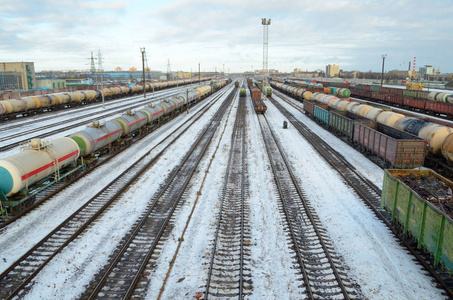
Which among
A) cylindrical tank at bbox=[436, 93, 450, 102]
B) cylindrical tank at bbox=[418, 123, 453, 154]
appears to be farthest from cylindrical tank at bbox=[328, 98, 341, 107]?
cylindrical tank at bbox=[436, 93, 450, 102]

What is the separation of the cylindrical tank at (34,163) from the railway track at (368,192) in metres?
16.4

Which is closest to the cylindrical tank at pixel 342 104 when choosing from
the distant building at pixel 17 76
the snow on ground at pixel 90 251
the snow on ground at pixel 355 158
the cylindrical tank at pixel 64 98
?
the snow on ground at pixel 355 158

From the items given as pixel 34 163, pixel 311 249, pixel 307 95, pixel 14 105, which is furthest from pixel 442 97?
pixel 14 105

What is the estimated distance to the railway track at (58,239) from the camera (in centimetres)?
952

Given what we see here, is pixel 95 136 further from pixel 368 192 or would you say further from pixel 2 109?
pixel 2 109

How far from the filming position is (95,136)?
20.4 metres

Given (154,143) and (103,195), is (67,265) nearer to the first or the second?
(103,195)

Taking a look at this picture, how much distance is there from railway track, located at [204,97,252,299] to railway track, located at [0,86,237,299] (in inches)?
227

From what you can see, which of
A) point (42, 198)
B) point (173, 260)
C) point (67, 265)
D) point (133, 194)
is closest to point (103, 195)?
point (133, 194)

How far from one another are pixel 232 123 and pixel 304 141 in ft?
42.9

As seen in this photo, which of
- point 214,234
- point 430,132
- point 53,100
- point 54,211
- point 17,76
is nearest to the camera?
point 214,234

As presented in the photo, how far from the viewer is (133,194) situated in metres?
16.6

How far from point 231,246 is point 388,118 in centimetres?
2121

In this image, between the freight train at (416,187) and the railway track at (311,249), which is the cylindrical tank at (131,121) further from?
the freight train at (416,187)
